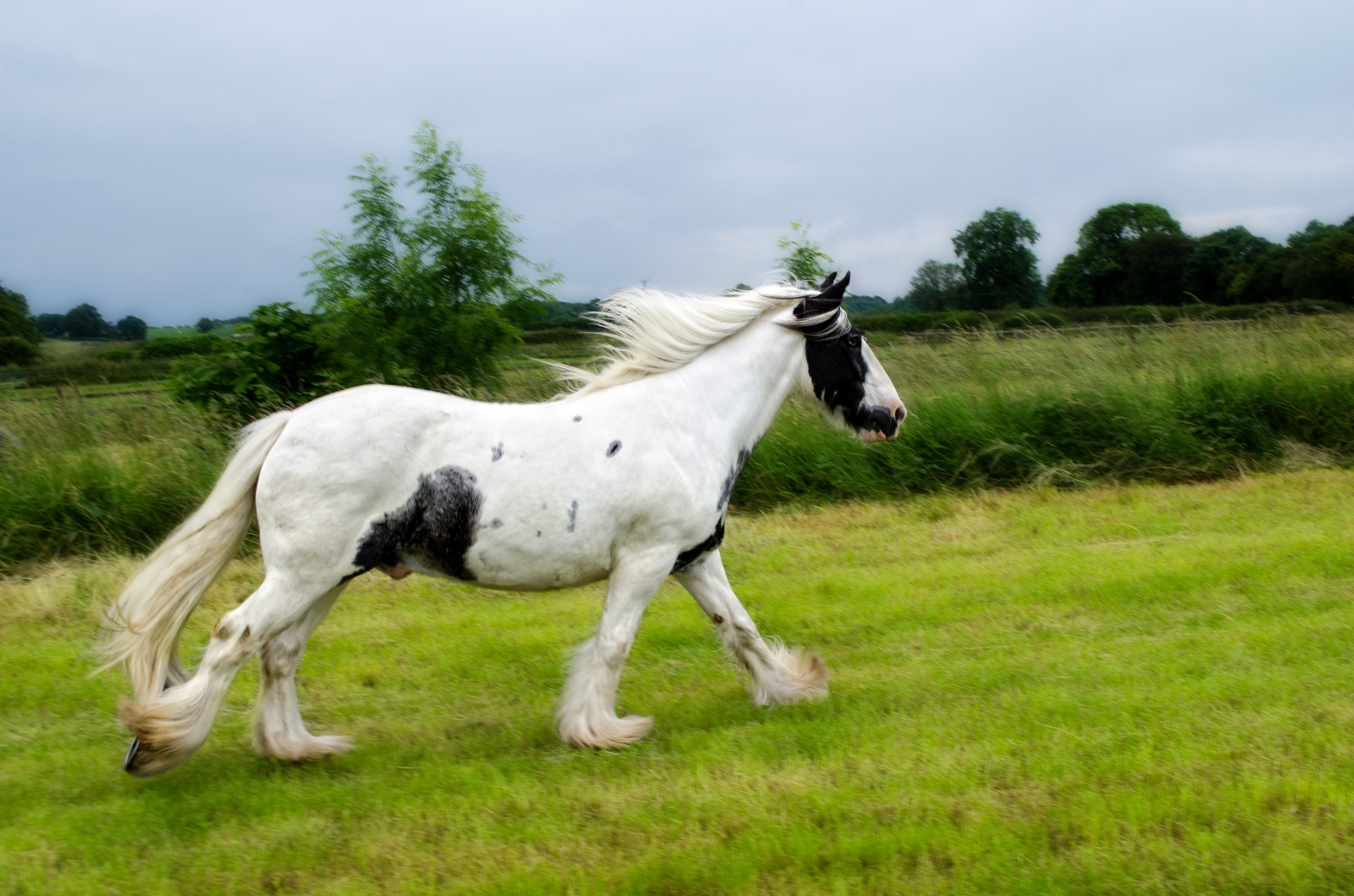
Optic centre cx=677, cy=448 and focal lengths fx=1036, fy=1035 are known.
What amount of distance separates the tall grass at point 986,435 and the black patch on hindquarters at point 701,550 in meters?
4.66

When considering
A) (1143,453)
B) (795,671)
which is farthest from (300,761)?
(1143,453)

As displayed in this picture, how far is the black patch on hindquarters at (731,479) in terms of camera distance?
14.7ft

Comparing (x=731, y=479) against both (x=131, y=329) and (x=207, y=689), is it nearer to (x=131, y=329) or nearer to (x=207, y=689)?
(x=207, y=689)

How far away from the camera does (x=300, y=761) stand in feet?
14.2

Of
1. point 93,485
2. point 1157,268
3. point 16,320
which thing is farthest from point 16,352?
point 1157,268

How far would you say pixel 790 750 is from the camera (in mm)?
4281

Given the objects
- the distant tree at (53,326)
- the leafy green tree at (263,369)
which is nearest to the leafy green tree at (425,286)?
the leafy green tree at (263,369)

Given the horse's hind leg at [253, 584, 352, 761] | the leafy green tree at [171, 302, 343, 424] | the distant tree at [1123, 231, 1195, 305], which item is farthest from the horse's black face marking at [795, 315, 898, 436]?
the distant tree at [1123, 231, 1195, 305]

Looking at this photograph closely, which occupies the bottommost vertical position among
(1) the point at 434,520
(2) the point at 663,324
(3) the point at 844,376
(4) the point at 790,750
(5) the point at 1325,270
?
(4) the point at 790,750

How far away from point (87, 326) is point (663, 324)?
22.7m

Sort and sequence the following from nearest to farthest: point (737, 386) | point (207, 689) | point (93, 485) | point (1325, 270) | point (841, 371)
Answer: point (207, 689) → point (737, 386) → point (841, 371) → point (93, 485) → point (1325, 270)

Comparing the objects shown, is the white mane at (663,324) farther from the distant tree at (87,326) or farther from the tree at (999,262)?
the distant tree at (87,326)

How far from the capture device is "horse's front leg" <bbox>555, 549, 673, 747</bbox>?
430cm

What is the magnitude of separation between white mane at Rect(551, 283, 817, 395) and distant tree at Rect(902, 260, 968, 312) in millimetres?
15577
